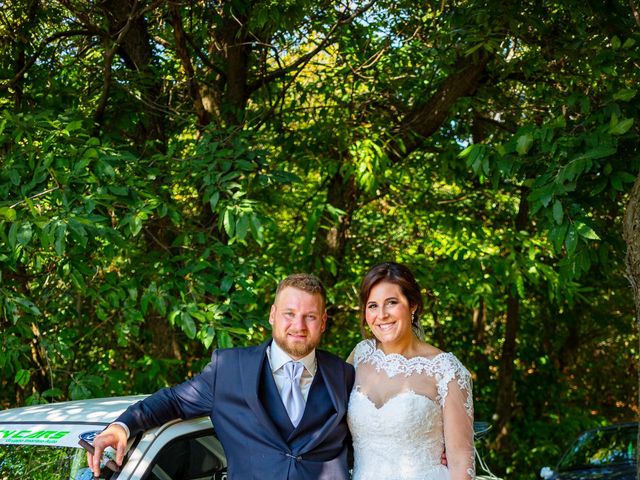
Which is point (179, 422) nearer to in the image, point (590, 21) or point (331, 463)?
point (331, 463)

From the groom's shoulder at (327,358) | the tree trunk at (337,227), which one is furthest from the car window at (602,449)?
the groom's shoulder at (327,358)

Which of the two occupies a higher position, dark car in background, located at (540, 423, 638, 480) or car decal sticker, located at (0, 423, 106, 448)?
car decal sticker, located at (0, 423, 106, 448)

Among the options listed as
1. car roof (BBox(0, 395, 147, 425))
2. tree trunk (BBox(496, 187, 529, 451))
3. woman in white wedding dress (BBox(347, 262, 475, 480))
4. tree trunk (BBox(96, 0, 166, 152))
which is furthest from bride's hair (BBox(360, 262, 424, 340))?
tree trunk (BBox(496, 187, 529, 451))

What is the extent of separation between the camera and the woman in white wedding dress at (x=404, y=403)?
350 cm

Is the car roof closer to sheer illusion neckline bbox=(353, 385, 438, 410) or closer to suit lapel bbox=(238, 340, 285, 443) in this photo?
suit lapel bbox=(238, 340, 285, 443)

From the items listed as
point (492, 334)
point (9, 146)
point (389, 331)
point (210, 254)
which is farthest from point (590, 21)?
point (492, 334)

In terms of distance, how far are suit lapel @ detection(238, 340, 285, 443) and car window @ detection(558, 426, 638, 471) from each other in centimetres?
632

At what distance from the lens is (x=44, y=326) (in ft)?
19.8

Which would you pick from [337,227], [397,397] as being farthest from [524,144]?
[337,227]

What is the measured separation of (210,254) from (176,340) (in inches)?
54.9

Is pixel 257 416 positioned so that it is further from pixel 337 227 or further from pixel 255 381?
pixel 337 227

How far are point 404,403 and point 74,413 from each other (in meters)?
1.40

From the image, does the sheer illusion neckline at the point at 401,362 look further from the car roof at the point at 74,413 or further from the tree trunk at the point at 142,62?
the tree trunk at the point at 142,62

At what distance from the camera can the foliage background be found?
5.12 metres
